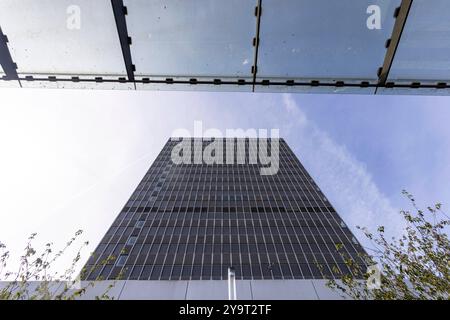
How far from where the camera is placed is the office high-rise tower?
32.3 m

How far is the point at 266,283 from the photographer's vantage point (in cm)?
861

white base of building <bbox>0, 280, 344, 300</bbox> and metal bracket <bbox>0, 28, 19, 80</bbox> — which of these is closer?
metal bracket <bbox>0, 28, 19, 80</bbox>

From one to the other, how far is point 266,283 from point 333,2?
831cm

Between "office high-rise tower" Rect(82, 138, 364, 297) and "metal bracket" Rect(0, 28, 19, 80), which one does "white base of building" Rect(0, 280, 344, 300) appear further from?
"office high-rise tower" Rect(82, 138, 364, 297)

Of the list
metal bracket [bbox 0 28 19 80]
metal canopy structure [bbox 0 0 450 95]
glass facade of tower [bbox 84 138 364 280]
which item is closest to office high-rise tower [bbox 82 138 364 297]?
glass facade of tower [bbox 84 138 364 280]

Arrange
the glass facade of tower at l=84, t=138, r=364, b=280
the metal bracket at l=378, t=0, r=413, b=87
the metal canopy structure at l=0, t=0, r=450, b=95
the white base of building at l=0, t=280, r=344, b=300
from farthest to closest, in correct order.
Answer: the glass facade of tower at l=84, t=138, r=364, b=280, the white base of building at l=0, t=280, r=344, b=300, the metal canopy structure at l=0, t=0, r=450, b=95, the metal bracket at l=378, t=0, r=413, b=87

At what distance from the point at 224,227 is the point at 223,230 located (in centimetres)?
84

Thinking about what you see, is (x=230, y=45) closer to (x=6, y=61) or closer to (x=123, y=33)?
(x=123, y=33)

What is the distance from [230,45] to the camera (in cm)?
362

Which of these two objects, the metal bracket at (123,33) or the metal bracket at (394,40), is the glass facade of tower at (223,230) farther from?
the metal bracket at (394,40)

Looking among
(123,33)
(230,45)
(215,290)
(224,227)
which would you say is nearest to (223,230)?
(224,227)

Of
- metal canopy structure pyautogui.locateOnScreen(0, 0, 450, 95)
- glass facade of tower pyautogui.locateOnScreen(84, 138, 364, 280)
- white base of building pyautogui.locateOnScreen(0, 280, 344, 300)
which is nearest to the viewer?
metal canopy structure pyautogui.locateOnScreen(0, 0, 450, 95)

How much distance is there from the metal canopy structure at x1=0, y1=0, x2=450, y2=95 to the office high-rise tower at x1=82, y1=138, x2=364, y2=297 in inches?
925

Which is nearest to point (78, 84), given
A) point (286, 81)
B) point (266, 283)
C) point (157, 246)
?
point (286, 81)
